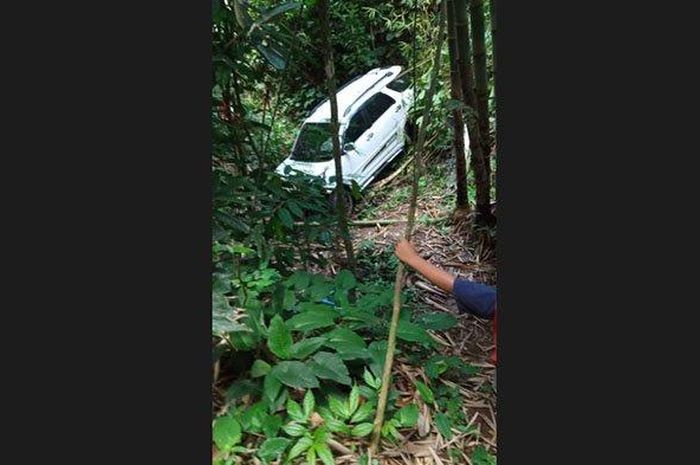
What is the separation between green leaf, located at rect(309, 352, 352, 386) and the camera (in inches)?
65.4

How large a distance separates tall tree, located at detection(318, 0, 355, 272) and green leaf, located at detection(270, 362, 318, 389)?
0.73 meters

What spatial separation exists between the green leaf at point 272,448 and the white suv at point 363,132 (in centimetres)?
111

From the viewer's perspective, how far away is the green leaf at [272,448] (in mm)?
1576

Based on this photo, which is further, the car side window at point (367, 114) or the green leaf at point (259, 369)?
the car side window at point (367, 114)

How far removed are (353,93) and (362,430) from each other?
4.33 feet

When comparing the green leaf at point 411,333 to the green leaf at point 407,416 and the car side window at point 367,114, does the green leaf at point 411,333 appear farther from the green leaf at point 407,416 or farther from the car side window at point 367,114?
the car side window at point 367,114

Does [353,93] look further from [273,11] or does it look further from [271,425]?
[271,425]

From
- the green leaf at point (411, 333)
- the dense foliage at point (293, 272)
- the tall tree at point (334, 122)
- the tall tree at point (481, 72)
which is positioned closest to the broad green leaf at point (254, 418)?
the dense foliage at point (293, 272)

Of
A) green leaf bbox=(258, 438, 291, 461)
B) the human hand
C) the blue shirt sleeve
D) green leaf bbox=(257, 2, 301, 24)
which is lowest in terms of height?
green leaf bbox=(258, 438, 291, 461)

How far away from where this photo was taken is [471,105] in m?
2.16

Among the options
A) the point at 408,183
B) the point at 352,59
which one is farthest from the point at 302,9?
the point at 408,183

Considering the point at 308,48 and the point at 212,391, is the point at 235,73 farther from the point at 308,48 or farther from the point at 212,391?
the point at 212,391

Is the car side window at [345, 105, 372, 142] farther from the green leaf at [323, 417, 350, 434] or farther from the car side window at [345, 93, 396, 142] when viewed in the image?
the green leaf at [323, 417, 350, 434]

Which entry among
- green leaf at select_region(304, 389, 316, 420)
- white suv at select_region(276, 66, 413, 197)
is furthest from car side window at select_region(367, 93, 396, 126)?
green leaf at select_region(304, 389, 316, 420)
